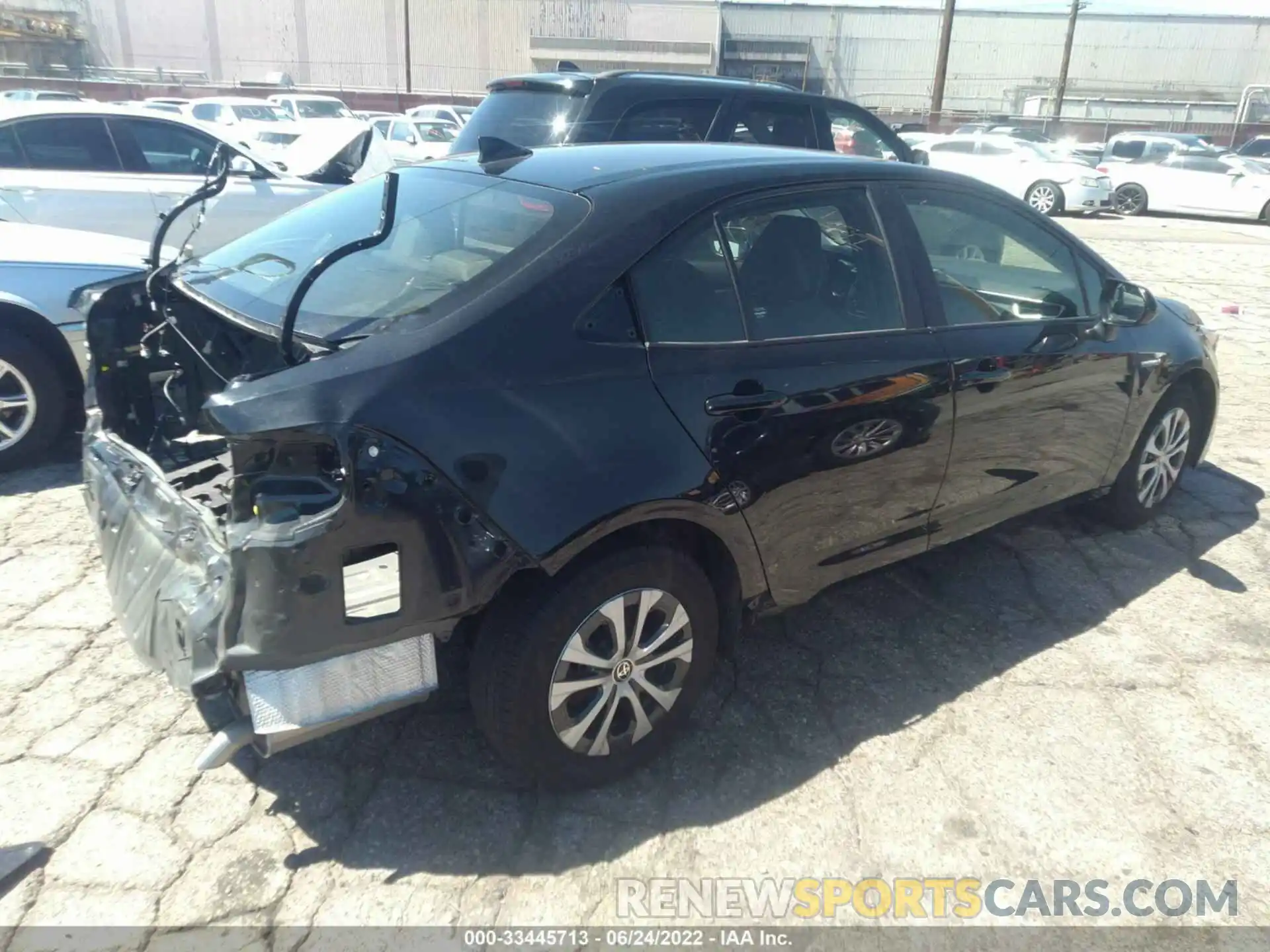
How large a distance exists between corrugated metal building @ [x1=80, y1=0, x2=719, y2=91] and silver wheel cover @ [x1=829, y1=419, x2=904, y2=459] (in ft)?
186

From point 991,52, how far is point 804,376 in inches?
2416

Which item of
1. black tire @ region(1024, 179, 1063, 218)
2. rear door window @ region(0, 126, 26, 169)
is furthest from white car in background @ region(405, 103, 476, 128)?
rear door window @ region(0, 126, 26, 169)

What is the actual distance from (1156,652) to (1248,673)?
293 millimetres

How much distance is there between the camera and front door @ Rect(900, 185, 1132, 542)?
323 centimetres

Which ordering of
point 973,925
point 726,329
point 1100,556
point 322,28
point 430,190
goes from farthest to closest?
1. point 322,28
2. point 1100,556
3. point 430,190
4. point 726,329
5. point 973,925

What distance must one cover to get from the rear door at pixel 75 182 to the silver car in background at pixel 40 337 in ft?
8.62

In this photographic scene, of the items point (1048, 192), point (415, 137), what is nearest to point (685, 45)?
point (415, 137)

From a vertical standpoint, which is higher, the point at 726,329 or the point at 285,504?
the point at 726,329

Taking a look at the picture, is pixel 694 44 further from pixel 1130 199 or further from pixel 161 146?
pixel 161 146

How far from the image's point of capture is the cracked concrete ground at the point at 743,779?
235 cm

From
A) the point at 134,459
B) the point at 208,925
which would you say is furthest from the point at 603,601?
the point at 134,459

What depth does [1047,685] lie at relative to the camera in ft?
10.6

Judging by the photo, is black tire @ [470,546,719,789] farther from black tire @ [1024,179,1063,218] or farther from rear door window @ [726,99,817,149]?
black tire @ [1024,179,1063,218]

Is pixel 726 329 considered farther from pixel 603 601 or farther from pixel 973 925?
pixel 973 925
